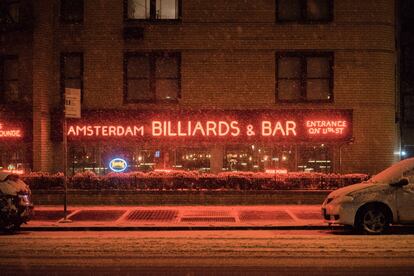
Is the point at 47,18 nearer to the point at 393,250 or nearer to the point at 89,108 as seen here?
the point at 89,108

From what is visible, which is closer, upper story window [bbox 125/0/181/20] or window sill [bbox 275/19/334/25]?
window sill [bbox 275/19/334/25]

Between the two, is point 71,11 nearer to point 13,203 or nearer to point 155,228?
point 13,203

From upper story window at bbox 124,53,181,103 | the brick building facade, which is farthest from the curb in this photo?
upper story window at bbox 124,53,181,103

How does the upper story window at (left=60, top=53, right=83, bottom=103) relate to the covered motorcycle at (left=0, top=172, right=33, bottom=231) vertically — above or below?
above

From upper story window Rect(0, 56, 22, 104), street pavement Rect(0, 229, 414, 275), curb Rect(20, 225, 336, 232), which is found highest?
upper story window Rect(0, 56, 22, 104)

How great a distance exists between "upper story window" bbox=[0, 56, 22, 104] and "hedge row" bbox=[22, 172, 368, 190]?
12.4 ft

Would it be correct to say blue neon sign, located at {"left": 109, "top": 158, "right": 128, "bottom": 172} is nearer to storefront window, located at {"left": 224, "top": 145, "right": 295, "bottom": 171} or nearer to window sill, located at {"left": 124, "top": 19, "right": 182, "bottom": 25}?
storefront window, located at {"left": 224, "top": 145, "right": 295, "bottom": 171}

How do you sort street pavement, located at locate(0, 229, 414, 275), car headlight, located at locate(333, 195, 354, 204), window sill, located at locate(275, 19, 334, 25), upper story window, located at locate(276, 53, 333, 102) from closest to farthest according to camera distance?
street pavement, located at locate(0, 229, 414, 275)
car headlight, located at locate(333, 195, 354, 204)
window sill, located at locate(275, 19, 334, 25)
upper story window, located at locate(276, 53, 333, 102)

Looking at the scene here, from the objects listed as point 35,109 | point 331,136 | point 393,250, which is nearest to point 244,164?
point 331,136

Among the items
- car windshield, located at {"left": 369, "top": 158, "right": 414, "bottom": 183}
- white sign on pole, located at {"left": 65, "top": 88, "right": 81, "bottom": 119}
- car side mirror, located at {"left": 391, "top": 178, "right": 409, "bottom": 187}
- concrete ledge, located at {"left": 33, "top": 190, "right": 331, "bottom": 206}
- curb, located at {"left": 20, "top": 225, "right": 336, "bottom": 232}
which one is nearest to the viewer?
car side mirror, located at {"left": 391, "top": 178, "right": 409, "bottom": 187}

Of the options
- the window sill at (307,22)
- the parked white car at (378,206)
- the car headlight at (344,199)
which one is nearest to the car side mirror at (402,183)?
the parked white car at (378,206)

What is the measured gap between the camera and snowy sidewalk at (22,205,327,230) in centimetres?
1683

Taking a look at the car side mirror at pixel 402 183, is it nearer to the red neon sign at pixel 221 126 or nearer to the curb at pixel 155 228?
the curb at pixel 155 228

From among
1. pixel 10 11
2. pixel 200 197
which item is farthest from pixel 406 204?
pixel 10 11
